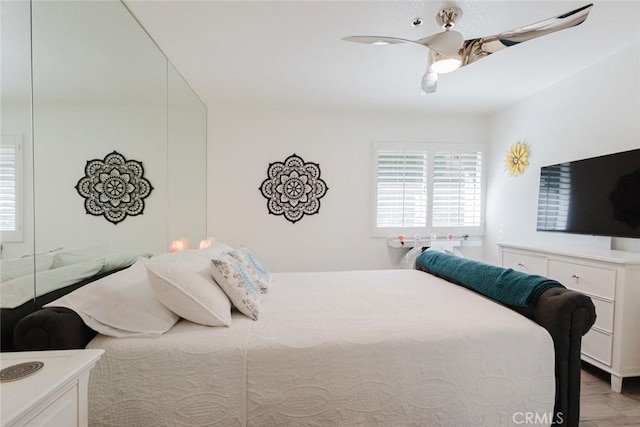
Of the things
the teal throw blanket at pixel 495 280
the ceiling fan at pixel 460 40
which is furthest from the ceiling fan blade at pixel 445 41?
the teal throw blanket at pixel 495 280

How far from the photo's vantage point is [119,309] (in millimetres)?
1276

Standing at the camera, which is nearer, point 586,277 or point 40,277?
point 40,277

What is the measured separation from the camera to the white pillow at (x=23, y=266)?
1.09 meters

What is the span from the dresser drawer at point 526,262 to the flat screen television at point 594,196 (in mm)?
446

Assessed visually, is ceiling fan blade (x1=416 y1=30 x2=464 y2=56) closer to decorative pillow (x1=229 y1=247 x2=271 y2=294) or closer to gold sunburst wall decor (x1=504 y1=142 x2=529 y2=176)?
decorative pillow (x1=229 y1=247 x2=271 y2=294)

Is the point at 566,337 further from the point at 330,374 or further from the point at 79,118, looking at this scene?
the point at 79,118

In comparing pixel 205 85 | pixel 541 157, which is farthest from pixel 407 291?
pixel 205 85

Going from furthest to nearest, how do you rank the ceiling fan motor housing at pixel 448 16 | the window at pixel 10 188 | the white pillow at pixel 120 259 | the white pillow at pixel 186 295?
the ceiling fan motor housing at pixel 448 16 < the white pillow at pixel 120 259 < the white pillow at pixel 186 295 < the window at pixel 10 188

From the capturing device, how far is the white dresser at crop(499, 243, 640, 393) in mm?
1945

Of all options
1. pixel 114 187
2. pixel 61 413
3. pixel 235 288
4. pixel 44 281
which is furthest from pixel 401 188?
pixel 61 413

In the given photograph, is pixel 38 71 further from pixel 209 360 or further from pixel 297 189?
pixel 297 189

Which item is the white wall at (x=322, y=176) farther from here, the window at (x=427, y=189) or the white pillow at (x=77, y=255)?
the white pillow at (x=77, y=255)

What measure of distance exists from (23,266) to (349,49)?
7.95 ft

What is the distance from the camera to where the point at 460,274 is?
2.05 m
